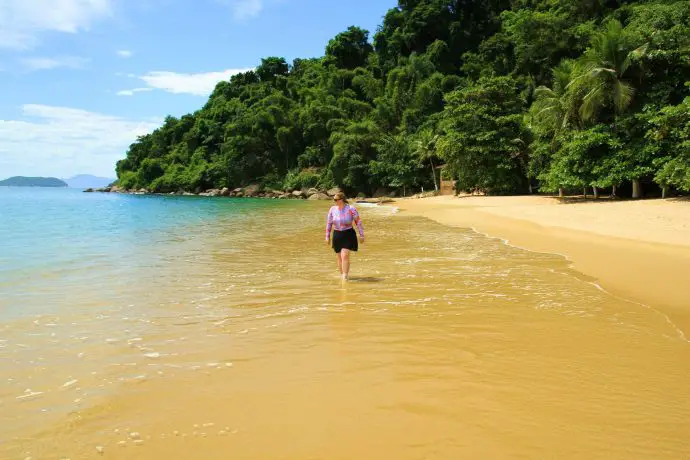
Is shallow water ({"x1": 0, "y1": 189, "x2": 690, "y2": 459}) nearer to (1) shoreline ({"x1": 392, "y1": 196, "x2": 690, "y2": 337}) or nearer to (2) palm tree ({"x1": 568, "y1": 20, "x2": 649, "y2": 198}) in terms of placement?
(1) shoreline ({"x1": 392, "y1": 196, "x2": 690, "y2": 337})

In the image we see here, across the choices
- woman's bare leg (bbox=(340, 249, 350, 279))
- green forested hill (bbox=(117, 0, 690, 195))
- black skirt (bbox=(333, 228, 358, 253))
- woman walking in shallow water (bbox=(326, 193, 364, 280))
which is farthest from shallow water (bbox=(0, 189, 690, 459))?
green forested hill (bbox=(117, 0, 690, 195))

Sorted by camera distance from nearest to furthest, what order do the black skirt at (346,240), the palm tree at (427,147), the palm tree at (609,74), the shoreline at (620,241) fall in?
1. the shoreline at (620,241)
2. the black skirt at (346,240)
3. the palm tree at (609,74)
4. the palm tree at (427,147)

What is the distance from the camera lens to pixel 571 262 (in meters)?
9.48

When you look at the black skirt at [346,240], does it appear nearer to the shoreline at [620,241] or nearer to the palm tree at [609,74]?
the shoreline at [620,241]

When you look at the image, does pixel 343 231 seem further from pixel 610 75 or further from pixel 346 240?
pixel 610 75

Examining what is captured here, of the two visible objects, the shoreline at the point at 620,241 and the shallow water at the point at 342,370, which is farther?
the shoreline at the point at 620,241

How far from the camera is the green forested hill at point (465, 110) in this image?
23.1 meters

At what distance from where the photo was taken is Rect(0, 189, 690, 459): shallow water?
298 cm

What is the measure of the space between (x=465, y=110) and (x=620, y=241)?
90.5ft

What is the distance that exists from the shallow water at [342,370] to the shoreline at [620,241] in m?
0.54

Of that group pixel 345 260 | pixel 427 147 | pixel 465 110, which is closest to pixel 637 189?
pixel 465 110

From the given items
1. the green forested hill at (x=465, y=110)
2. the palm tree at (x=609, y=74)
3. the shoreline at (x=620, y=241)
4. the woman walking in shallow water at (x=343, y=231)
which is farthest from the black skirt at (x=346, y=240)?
the palm tree at (x=609, y=74)

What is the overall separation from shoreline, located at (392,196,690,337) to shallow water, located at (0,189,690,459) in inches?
21.1

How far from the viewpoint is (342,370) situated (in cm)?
413
